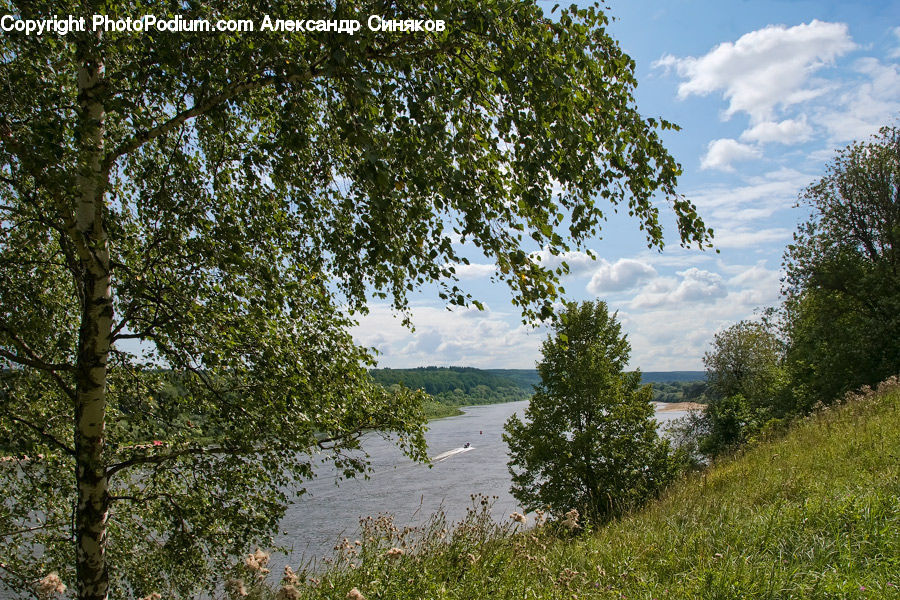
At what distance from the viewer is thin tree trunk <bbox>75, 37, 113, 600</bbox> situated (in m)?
3.88

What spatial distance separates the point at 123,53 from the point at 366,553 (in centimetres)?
436

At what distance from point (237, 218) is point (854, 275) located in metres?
28.1

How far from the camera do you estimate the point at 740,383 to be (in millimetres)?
34281

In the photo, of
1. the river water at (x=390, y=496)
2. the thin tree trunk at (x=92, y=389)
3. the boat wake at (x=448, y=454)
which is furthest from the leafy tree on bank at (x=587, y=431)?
the boat wake at (x=448, y=454)

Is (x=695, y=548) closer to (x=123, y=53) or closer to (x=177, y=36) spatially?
(x=177, y=36)

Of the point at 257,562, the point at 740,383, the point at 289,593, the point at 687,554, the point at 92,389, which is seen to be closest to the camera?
the point at 289,593

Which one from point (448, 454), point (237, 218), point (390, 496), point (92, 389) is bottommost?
point (448, 454)

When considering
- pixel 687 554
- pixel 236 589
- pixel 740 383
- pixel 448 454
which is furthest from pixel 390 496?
pixel 236 589

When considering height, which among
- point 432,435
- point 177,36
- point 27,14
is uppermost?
point 27,14

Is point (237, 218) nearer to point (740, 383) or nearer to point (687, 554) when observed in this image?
point (687, 554)

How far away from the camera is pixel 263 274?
399 cm

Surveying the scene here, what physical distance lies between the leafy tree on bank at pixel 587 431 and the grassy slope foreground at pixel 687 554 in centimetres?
1393

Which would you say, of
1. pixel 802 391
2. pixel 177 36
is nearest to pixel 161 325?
pixel 177 36

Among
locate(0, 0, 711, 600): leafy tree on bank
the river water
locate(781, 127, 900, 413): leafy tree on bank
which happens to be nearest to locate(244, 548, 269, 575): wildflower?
locate(0, 0, 711, 600): leafy tree on bank
